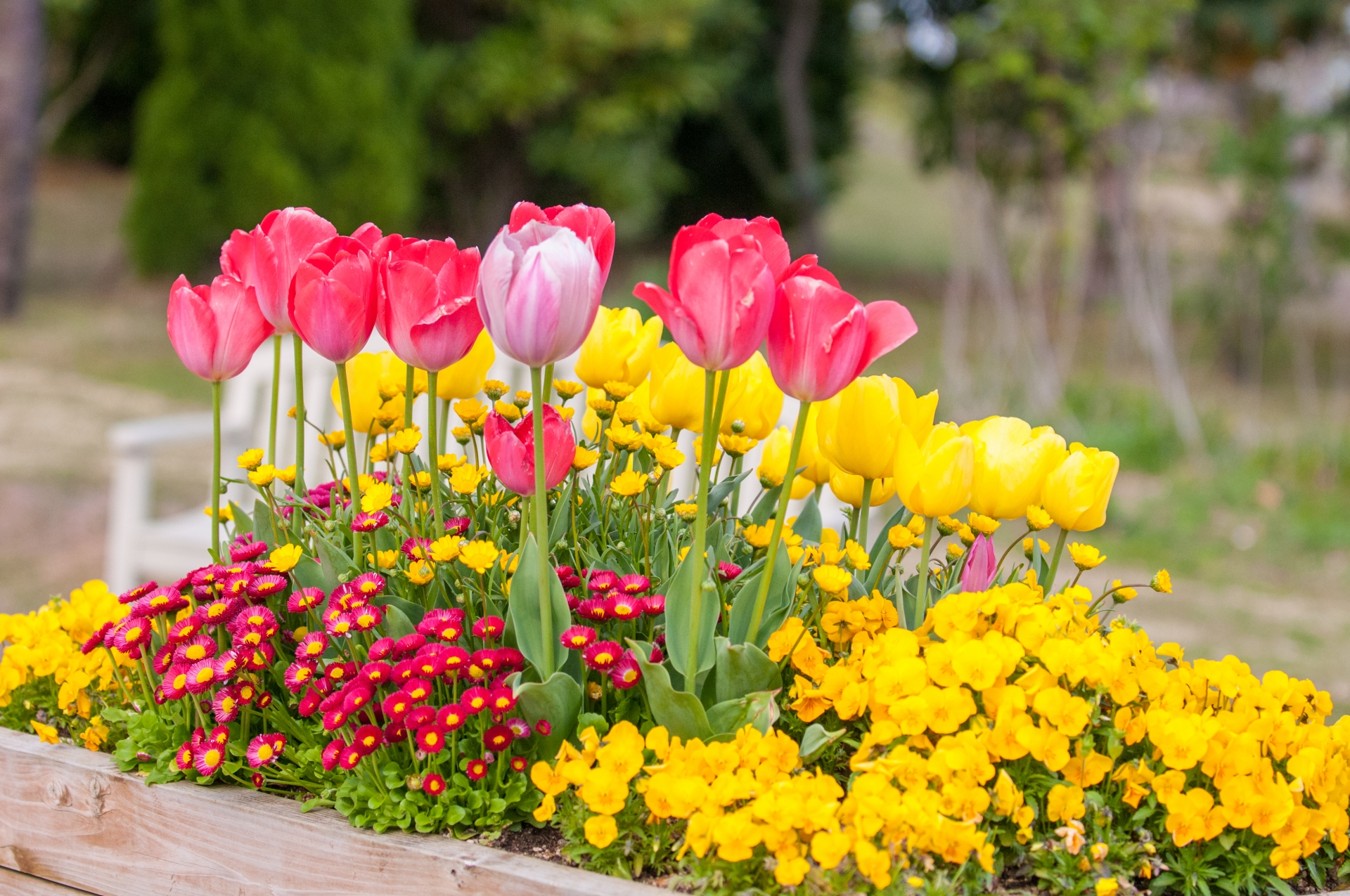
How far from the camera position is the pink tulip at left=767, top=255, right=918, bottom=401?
0.89 meters

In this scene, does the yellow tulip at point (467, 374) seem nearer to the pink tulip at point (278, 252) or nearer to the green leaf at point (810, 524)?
the pink tulip at point (278, 252)

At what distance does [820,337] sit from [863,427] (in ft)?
0.53

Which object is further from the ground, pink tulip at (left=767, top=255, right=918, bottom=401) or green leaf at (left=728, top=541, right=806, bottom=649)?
pink tulip at (left=767, top=255, right=918, bottom=401)

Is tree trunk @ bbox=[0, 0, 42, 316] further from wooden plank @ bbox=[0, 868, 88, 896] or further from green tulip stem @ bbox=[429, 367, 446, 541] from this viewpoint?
green tulip stem @ bbox=[429, 367, 446, 541]

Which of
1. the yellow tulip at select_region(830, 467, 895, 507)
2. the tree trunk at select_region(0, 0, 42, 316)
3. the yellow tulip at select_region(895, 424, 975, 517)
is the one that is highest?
the tree trunk at select_region(0, 0, 42, 316)

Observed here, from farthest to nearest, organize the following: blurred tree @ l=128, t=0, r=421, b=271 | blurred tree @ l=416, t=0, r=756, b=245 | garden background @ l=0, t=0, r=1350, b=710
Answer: blurred tree @ l=416, t=0, r=756, b=245 < blurred tree @ l=128, t=0, r=421, b=271 < garden background @ l=0, t=0, r=1350, b=710

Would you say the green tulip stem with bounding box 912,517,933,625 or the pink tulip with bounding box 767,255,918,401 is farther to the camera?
the green tulip stem with bounding box 912,517,933,625

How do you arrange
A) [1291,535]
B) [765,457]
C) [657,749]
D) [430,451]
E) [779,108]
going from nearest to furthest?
1. [657,749]
2. [430,451]
3. [765,457]
4. [1291,535]
5. [779,108]

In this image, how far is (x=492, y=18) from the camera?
995 cm

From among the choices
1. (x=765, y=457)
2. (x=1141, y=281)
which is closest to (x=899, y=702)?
(x=765, y=457)

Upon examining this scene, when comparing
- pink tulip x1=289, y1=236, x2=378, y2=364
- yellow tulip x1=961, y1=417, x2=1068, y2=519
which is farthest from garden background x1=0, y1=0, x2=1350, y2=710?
pink tulip x1=289, y1=236, x2=378, y2=364

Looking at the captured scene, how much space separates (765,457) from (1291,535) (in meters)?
4.71

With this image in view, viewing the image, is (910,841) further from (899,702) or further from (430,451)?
(430,451)

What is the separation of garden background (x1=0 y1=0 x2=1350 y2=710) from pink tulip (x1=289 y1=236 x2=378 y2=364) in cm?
333
